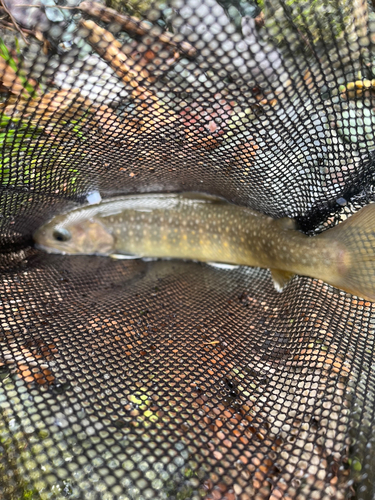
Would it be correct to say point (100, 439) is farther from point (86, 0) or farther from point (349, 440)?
point (86, 0)

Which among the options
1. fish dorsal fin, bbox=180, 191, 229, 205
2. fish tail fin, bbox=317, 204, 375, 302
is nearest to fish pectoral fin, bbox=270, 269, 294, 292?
fish tail fin, bbox=317, 204, 375, 302

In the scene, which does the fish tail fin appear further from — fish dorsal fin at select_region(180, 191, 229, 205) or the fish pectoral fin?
fish dorsal fin at select_region(180, 191, 229, 205)

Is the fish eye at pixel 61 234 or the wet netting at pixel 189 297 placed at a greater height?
the wet netting at pixel 189 297

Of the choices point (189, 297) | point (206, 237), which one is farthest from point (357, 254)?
point (206, 237)

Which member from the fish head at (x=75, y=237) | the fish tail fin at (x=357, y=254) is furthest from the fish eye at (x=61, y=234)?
the fish tail fin at (x=357, y=254)

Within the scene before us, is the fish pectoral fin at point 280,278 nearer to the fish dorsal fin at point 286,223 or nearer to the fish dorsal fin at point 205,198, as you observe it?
the fish dorsal fin at point 286,223

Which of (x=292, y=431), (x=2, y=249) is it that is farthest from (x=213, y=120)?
(x=2, y=249)

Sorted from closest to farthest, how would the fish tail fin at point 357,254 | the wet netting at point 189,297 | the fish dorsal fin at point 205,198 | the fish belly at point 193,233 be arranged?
the wet netting at point 189,297 → the fish tail fin at point 357,254 → the fish belly at point 193,233 → the fish dorsal fin at point 205,198
